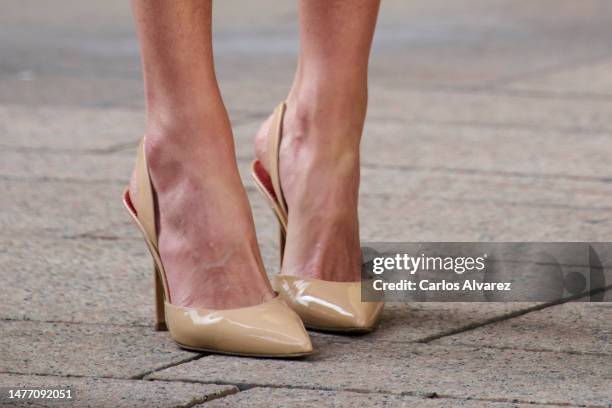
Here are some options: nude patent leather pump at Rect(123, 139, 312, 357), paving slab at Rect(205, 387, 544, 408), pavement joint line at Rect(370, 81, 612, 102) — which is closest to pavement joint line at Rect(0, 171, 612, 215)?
nude patent leather pump at Rect(123, 139, 312, 357)

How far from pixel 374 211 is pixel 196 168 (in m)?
1.13

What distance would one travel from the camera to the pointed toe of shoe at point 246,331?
1.92 metres

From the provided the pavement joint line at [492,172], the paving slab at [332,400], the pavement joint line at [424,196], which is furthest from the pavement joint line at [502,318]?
the pavement joint line at [492,172]

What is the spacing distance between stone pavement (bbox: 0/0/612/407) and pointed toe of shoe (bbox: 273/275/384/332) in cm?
3

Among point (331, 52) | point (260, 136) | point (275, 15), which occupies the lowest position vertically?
point (275, 15)

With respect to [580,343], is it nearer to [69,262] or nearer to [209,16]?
[209,16]

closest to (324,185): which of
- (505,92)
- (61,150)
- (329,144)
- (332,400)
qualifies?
(329,144)

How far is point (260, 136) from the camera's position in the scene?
7.71 feet

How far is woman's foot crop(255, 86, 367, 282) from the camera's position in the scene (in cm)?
216

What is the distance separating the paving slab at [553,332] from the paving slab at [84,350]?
1.40 feet

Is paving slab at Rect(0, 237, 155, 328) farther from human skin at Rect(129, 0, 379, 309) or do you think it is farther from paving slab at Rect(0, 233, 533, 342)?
human skin at Rect(129, 0, 379, 309)

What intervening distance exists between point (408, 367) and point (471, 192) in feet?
4.91

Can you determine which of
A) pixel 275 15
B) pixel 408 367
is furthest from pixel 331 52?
pixel 275 15

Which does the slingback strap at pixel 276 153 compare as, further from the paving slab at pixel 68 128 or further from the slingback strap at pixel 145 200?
the paving slab at pixel 68 128
